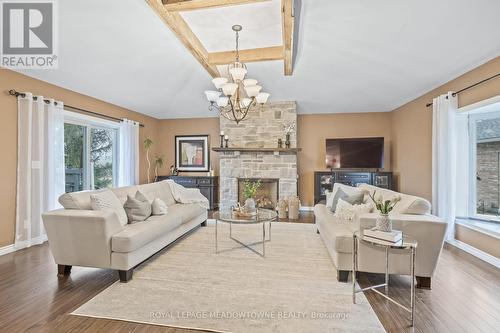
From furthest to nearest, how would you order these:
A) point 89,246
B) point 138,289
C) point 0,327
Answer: point 89,246
point 138,289
point 0,327

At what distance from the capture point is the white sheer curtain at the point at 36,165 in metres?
3.62

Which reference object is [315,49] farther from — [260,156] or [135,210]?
[135,210]

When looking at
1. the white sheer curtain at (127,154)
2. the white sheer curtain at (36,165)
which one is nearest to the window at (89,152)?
the white sheer curtain at (127,154)

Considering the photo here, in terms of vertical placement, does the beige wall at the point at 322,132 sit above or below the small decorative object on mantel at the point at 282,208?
above

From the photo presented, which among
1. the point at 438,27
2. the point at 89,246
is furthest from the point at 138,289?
the point at 438,27

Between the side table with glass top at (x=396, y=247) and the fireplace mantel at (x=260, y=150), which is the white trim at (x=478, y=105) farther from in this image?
the fireplace mantel at (x=260, y=150)

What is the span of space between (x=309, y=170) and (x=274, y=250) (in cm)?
360

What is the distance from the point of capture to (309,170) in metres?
6.67

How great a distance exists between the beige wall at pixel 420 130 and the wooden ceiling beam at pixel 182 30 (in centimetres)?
396

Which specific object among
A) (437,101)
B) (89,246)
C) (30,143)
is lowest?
(89,246)

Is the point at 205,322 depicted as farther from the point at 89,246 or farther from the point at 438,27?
the point at 438,27

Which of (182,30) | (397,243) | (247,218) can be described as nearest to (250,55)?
(182,30)

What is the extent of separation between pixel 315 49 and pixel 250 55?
1.01 metres

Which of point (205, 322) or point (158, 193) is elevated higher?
point (158, 193)
